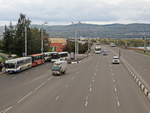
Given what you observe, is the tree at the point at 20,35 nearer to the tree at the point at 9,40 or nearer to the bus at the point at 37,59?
the tree at the point at 9,40

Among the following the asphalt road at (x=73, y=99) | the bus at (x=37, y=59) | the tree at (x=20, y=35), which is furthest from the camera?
the tree at (x=20, y=35)

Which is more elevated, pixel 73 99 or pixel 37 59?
pixel 37 59

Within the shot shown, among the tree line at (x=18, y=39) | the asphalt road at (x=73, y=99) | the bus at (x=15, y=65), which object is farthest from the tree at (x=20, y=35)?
the asphalt road at (x=73, y=99)

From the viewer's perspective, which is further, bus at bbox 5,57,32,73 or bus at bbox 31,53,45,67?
bus at bbox 31,53,45,67

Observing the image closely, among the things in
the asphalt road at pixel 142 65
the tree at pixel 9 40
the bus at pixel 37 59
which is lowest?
the asphalt road at pixel 142 65

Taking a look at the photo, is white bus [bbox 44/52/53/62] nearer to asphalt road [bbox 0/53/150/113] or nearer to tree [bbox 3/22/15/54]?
tree [bbox 3/22/15/54]

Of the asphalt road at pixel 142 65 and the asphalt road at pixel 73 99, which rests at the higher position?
the asphalt road at pixel 73 99

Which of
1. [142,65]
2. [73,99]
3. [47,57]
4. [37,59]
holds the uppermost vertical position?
[37,59]

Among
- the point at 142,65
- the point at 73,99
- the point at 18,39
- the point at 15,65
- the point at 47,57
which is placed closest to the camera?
the point at 73,99

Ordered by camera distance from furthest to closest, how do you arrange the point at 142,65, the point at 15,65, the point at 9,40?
the point at 9,40
the point at 142,65
the point at 15,65

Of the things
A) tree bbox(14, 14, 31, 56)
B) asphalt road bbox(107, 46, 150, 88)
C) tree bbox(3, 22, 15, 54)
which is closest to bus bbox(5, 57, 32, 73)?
asphalt road bbox(107, 46, 150, 88)

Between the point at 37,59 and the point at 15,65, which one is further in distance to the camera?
the point at 37,59

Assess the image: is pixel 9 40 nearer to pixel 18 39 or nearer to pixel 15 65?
pixel 18 39

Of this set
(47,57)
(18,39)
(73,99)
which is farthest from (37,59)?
(73,99)
